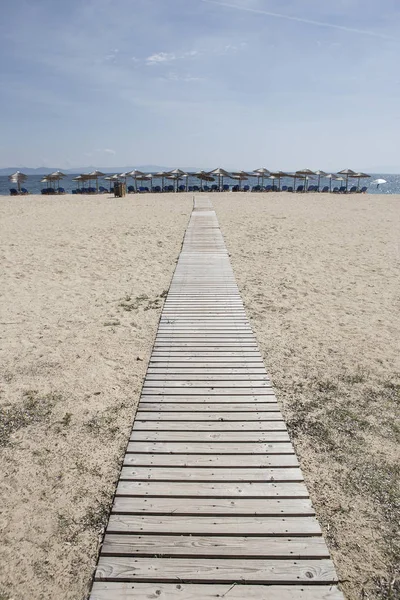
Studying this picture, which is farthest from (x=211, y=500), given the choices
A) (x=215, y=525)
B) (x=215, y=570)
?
(x=215, y=570)

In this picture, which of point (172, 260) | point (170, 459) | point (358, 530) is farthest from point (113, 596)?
point (172, 260)

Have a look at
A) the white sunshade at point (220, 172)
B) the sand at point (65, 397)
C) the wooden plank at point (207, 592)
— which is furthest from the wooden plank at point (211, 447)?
the white sunshade at point (220, 172)

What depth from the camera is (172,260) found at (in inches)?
434

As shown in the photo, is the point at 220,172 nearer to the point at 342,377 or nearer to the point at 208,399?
the point at 342,377

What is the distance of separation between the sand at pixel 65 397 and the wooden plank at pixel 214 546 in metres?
0.24

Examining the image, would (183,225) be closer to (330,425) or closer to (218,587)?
(330,425)

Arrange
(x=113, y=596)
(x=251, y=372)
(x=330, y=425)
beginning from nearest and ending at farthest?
(x=113, y=596)
(x=330, y=425)
(x=251, y=372)

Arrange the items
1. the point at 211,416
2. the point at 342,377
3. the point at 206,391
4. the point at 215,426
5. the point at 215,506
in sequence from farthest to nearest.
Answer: the point at 342,377 → the point at 206,391 → the point at 211,416 → the point at 215,426 → the point at 215,506

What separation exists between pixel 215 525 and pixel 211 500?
0.22 m

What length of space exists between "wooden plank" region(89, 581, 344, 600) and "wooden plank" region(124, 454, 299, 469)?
98cm

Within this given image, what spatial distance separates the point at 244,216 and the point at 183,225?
4453 mm

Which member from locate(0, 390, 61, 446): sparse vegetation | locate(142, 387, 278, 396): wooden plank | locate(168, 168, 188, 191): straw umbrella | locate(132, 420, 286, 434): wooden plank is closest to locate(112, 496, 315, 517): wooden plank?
locate(132, 420, 286, 434): wooden plank

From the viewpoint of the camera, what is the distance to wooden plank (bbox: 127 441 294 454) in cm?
346

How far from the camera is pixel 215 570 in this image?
8.07ft
